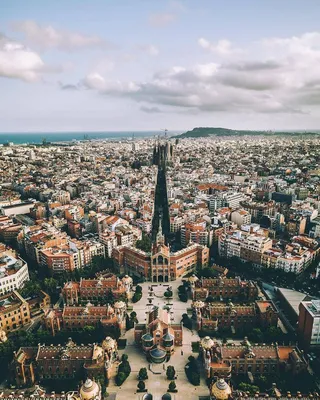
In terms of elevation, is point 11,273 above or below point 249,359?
above

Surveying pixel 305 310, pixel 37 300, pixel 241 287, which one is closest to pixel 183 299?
pixel 241 287

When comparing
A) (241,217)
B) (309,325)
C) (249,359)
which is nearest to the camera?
(249,359)

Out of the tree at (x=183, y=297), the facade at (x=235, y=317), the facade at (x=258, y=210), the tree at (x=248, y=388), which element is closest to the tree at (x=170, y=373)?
the tree at (x=248, y=388)

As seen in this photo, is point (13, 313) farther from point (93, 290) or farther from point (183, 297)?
point (183, 297)

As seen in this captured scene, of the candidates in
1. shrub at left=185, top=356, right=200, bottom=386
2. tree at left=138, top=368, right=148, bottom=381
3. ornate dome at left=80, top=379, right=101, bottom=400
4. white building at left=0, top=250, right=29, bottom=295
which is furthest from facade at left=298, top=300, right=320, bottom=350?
white building at left=0, top=250, right=29, bottom=295

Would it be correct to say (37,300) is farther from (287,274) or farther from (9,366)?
(287,274)

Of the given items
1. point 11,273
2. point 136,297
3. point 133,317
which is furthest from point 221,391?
point 11,273

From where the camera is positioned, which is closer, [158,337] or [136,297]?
[158,337]
